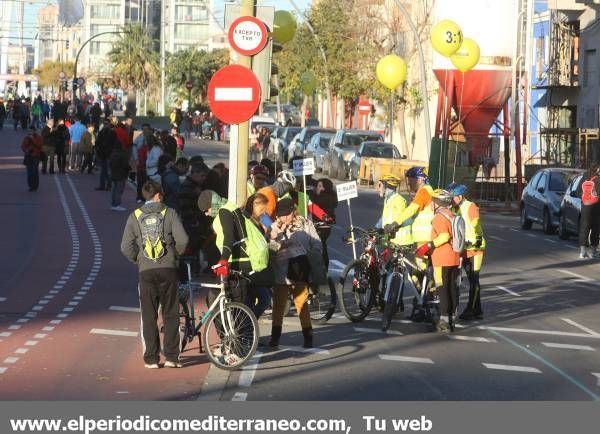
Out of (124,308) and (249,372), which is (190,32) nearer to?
(124,308)

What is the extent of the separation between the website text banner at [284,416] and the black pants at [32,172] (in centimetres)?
2958

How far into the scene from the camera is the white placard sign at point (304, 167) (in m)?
21.2

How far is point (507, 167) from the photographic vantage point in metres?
44.6

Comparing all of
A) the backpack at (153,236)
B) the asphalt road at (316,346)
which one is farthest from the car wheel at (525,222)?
the backpack at (153,236)

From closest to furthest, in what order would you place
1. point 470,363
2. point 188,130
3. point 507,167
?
point 470,363 < point 507,167 < point 188,130

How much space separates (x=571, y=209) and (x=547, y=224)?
7.88 ft

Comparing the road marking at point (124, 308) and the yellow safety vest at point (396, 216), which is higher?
the yellow safety vest at point (396, 216)

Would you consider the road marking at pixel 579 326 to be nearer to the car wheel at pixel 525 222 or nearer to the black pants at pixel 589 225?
the black pants at pixel 589 225

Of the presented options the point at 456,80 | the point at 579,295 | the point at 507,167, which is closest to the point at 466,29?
the point at 456,80

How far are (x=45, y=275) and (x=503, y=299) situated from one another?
22.0ft

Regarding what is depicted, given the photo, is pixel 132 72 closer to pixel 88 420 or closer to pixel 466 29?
pixel 466 29

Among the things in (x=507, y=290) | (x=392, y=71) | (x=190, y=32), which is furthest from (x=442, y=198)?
(x=190, y=32)

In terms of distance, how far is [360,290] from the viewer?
18.0 m

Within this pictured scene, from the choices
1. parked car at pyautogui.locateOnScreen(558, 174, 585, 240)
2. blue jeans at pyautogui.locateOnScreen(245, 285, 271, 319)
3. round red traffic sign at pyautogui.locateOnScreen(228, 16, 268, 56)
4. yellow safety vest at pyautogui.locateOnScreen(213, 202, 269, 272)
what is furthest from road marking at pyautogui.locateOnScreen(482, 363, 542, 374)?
parked car at pyautogui.locateOnScreen(558, 174, 585, 240)
